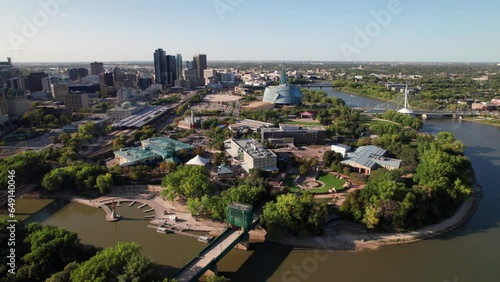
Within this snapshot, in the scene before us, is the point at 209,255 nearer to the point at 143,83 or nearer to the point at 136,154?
the point at 136,154

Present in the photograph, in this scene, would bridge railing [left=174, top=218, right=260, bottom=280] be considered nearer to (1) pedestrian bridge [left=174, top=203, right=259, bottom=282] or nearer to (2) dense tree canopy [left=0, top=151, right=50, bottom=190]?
(1) pedestrian bridge [left=174, top=203, right=259, bottom=282]

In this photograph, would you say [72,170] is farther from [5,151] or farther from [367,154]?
[367,154]

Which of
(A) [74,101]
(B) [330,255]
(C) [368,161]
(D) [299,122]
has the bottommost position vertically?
(B) [330,255]

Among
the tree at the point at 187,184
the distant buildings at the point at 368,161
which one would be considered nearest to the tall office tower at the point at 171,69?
the distant buildings at the point at 368,161

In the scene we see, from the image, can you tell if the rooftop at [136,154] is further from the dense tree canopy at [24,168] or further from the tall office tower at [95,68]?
the tall office tower at [95,68]

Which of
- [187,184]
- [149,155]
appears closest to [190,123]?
[149,155]

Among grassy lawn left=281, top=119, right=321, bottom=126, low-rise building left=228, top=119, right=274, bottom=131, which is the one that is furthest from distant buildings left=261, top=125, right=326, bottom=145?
grassy lawn left=281, top=119, right=321, bottom=126
